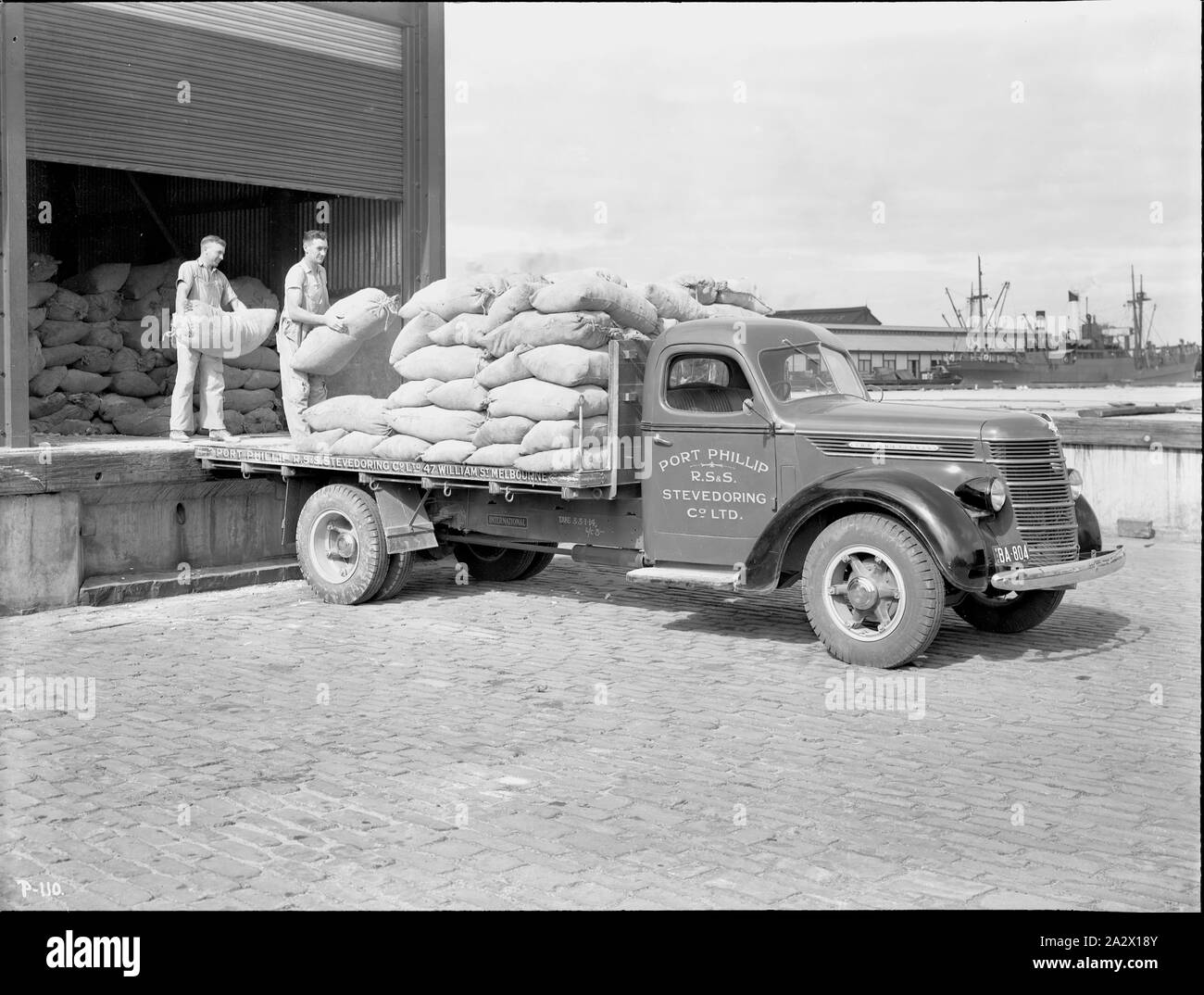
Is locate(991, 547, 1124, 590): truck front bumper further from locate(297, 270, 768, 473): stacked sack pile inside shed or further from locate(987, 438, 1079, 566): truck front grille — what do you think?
locate(297, 270, 768, 473): stacked sack pile inside shed

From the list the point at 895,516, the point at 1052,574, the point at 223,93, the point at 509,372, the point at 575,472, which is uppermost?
the point at 223,93

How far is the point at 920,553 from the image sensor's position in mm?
7719

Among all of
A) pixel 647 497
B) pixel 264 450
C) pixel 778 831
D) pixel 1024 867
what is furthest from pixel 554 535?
pixel 1024 867

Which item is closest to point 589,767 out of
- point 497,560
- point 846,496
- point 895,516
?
point 846,496

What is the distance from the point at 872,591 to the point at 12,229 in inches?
304

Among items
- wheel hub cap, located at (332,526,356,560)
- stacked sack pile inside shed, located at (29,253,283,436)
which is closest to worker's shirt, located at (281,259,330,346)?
stacked sack pile inside shed, located at (29,253,283,436)

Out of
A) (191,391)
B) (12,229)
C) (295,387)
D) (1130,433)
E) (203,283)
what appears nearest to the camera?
(12,229)

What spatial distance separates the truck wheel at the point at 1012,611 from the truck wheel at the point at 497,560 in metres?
3.88

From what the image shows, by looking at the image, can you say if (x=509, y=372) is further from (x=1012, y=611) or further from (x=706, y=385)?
(x=1012, y=611)

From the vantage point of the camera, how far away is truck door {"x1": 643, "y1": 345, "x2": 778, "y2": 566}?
870 cm

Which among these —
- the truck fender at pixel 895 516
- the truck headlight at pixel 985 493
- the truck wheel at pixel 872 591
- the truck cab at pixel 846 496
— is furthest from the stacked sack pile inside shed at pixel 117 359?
the truck headlight at pixel 985 493

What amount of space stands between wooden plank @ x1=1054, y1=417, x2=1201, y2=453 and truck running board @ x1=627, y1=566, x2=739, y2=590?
8.24 m

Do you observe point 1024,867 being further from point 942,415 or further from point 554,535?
point 554,535

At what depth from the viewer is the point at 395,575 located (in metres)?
10.4
